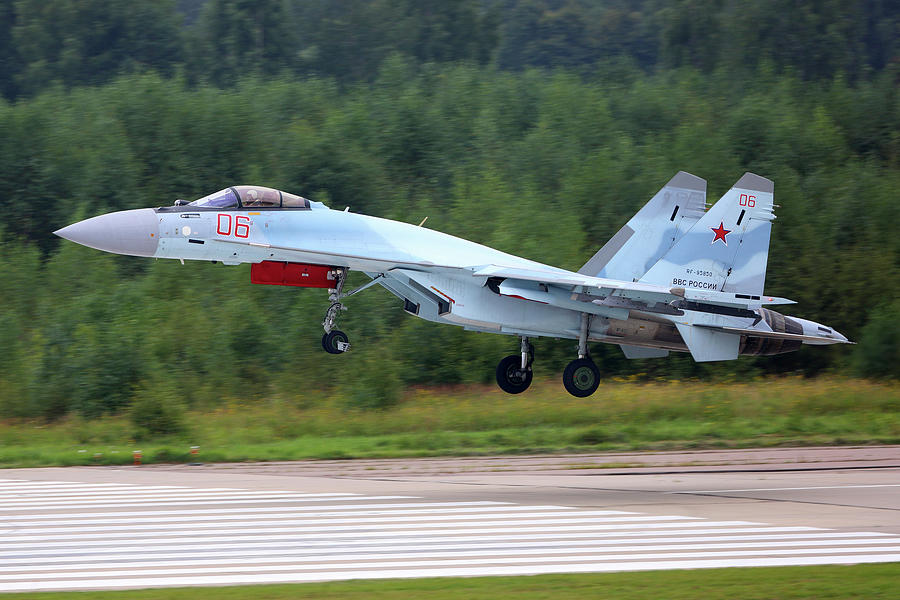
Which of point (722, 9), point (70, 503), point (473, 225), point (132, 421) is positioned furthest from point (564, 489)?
point (722, 9)

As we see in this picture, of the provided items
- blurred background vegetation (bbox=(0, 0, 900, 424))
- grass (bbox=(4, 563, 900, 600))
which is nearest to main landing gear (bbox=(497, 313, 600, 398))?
blurred background vegetation (bbox=(0, 0, 900, 424))

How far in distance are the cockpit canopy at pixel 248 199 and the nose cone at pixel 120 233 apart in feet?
3.15

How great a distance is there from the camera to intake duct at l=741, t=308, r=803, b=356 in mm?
20688

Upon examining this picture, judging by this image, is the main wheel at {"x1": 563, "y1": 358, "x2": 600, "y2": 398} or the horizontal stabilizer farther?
the main wheel at {"x1": 563, "y1": 358, "x2": 600, "y2": 398}

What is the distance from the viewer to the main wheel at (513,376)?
21297 mm

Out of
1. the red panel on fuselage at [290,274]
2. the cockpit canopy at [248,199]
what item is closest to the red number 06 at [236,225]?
the cockpit canopy at [248,199]

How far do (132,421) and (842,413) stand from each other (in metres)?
16.9

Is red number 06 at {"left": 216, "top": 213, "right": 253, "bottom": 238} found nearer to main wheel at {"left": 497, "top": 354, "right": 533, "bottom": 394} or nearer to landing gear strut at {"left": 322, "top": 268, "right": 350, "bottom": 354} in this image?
landing gear strut at {"left": 322, "top": 268, "right": 350, "bottom": 354}

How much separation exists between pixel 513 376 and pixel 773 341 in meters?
5.47

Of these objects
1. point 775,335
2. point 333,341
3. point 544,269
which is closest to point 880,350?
point 775,335

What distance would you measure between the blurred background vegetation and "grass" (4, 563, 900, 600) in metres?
12.9

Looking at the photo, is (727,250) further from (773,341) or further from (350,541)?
(350,541)

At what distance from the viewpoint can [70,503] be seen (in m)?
14.9

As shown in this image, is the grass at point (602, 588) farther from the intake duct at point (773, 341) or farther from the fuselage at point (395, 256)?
the intake duct at point (773, 341)
